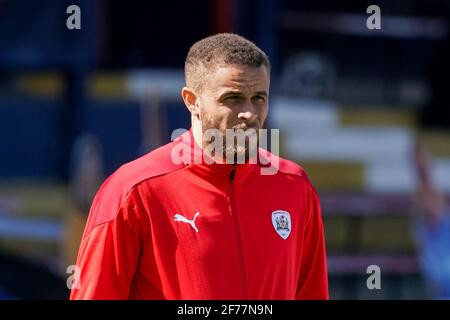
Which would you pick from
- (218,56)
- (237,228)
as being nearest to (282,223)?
(237,228)

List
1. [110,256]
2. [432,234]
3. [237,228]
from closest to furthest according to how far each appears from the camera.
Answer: [110,256] → [237,228] → [432,234]

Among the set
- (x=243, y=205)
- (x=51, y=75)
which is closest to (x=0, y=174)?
(x=51, y=75)

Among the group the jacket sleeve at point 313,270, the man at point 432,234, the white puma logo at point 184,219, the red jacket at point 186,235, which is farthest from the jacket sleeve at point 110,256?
the man at point 432,234

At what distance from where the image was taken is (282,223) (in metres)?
3.21

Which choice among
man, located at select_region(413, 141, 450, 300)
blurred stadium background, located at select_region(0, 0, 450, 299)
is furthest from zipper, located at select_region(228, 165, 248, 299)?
man, located at select_region(413, 141, 450, 300)

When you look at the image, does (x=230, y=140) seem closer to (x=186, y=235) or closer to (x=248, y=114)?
(x=248, y=114)

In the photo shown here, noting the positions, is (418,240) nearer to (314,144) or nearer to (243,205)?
(314,144)

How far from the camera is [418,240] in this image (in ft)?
28.5

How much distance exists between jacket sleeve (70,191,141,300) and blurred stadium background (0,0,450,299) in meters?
3.39

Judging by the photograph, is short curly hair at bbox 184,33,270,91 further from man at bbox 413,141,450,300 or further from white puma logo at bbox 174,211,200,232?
man at bbox 413,141,450,300

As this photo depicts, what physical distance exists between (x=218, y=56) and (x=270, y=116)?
4.86m

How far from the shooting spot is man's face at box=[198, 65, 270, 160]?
10.1 feet
